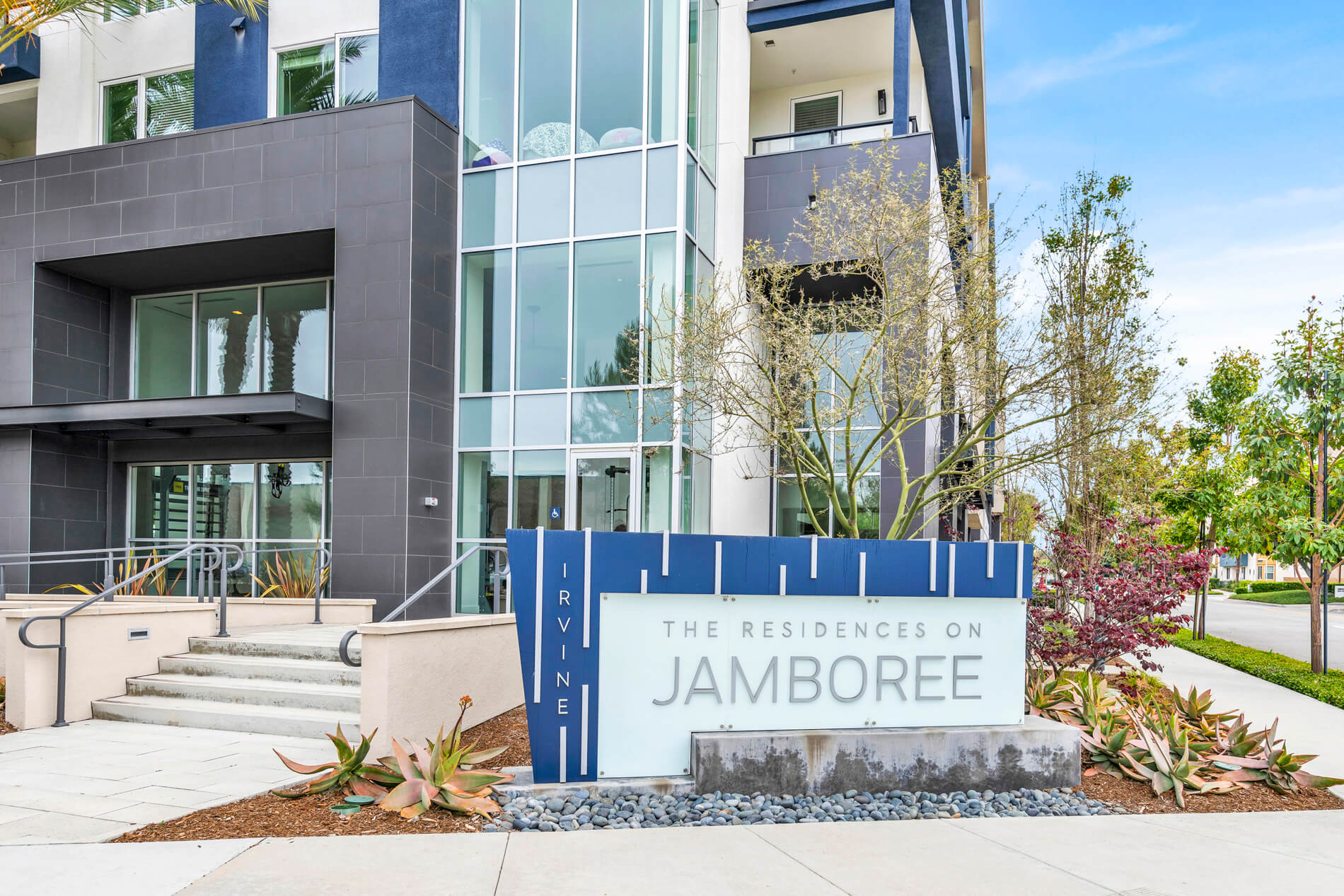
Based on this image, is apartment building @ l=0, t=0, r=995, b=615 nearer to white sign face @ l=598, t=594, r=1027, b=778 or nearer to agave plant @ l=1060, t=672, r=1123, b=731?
white sign face @ l=598, t=594, r=1027, b=778

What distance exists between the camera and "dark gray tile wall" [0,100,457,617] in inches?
502

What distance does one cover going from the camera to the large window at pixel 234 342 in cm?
1492

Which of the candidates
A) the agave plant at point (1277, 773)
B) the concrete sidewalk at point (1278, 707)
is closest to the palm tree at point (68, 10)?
the agave plant at point (1277, 773)

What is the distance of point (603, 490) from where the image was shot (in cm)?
1302

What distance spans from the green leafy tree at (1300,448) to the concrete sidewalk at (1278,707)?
1982 millimetres

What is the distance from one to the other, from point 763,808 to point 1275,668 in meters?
12.0

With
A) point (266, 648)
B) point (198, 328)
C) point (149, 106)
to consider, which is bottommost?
point (266, 648)

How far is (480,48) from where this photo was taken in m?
14.2

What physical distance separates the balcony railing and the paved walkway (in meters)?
11.8

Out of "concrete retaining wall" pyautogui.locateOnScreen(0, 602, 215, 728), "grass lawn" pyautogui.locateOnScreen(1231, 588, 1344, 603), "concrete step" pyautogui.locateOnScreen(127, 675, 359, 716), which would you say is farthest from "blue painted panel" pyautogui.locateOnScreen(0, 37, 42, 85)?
"grass lawn" pyautogui.locateOnScreen(1231, 588, 1344, 603)

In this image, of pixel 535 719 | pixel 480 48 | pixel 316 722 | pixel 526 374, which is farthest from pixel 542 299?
pixel 535 719

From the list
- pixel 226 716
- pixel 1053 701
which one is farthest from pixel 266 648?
pixel 1053 701

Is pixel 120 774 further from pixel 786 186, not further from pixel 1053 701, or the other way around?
pixel 786 186

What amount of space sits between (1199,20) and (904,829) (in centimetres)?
4802
